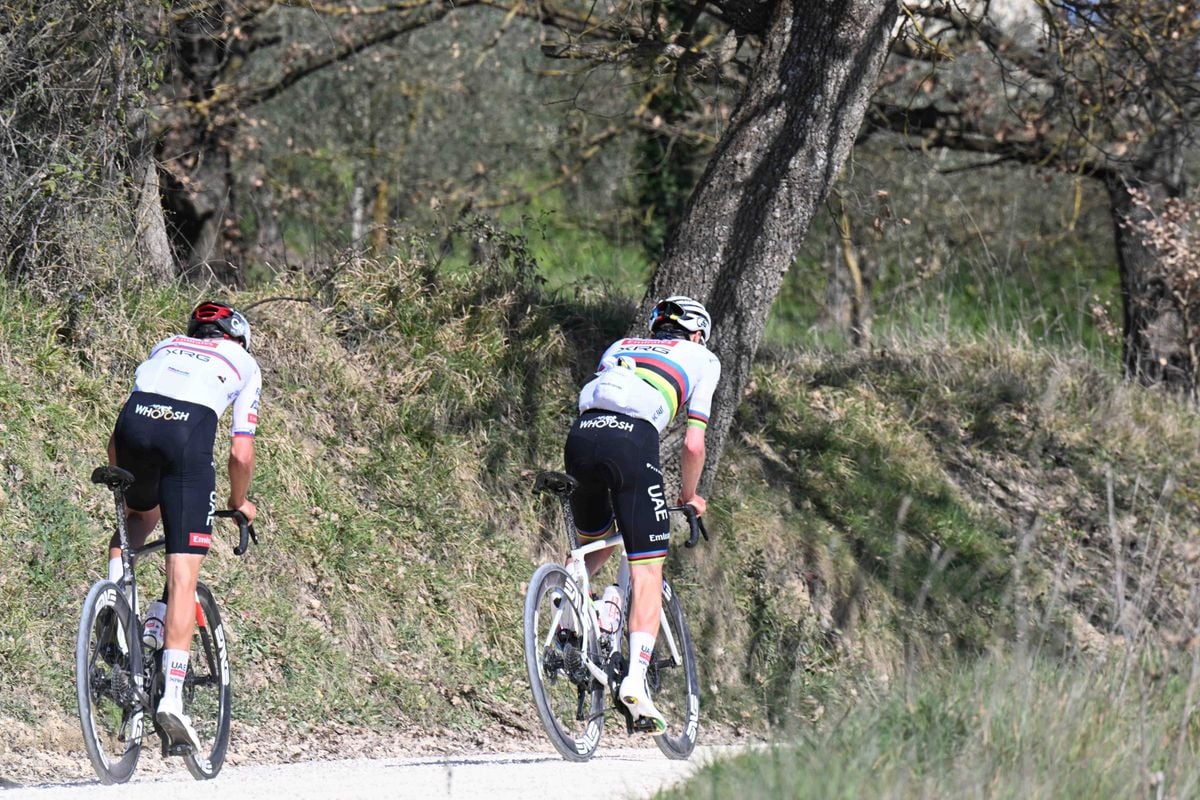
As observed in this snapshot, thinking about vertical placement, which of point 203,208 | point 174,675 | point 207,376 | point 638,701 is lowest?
point 638,701

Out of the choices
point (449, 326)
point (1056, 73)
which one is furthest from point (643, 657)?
point (1056, 73)

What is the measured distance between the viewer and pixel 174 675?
6176mm

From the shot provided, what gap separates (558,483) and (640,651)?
2.90ft

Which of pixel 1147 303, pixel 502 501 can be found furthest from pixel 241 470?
pixel 1147 303

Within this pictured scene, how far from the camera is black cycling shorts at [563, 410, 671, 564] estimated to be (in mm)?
6895

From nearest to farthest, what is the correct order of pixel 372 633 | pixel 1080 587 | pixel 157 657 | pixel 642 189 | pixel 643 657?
pixel 157 657 < pixel 643 657 < pixel 372 633 < pixel 1080 587 < pixel 642 189

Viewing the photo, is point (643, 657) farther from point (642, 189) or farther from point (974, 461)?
point (642, 189)

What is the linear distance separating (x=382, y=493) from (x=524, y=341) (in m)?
1.98

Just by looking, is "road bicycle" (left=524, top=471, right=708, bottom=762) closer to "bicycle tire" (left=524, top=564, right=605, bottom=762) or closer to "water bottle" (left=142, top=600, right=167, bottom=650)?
"bicycle tire" (left=524, top=564, right=605, bottom=762)

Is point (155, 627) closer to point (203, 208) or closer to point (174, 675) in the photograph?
point (174, 675)

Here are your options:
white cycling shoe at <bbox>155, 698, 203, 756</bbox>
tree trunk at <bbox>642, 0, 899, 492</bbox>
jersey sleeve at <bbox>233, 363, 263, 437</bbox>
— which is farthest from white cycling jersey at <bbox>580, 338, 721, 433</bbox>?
tree trunk at <bbox>642, 0, 899, 492</bbox>

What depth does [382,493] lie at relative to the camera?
9.96 metres

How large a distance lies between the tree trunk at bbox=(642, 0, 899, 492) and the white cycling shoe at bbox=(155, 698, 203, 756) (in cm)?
461

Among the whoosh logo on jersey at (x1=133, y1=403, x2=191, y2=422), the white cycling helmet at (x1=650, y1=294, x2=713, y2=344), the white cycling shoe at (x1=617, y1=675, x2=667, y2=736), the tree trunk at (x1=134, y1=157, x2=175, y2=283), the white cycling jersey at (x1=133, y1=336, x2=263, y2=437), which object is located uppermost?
the tree trunk at (x1=134, y1=157, x2=175, y2=283)
